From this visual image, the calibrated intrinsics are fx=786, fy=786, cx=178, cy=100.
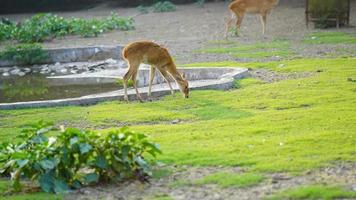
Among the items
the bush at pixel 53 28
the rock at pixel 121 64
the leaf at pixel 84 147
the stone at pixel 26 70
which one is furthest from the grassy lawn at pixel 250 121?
the bush at pixel 53 28

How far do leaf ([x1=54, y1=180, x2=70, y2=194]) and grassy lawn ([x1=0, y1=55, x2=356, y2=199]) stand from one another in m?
0.19

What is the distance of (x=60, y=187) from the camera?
7.33 metres

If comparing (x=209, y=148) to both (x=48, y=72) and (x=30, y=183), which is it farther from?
(x=48, y=72)

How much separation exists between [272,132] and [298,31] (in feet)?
37.1

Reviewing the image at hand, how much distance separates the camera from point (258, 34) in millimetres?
20281

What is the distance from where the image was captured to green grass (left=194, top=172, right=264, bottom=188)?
721cm

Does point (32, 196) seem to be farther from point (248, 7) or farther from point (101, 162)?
point (248, 7)

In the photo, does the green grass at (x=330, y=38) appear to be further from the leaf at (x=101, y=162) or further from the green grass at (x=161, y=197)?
the green grass at (x=161, y=197)

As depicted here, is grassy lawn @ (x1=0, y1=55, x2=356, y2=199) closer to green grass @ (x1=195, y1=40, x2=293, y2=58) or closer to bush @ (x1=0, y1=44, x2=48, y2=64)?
green grass @ (x1=195, y1=40, x2=293, y2=58)

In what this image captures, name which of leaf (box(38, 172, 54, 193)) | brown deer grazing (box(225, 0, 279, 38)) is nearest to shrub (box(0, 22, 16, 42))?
brown deer grazing (box(225, 0, 279, 38))

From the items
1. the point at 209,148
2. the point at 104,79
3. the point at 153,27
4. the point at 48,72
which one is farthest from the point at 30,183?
the point at 153,27

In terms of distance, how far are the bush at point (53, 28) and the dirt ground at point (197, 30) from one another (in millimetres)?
276

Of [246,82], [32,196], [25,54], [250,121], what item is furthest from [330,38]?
[32,196]

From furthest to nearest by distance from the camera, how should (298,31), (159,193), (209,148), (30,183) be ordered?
1. (298,31)
2. (209,148)
3. (30,183)
4. (159,193)
